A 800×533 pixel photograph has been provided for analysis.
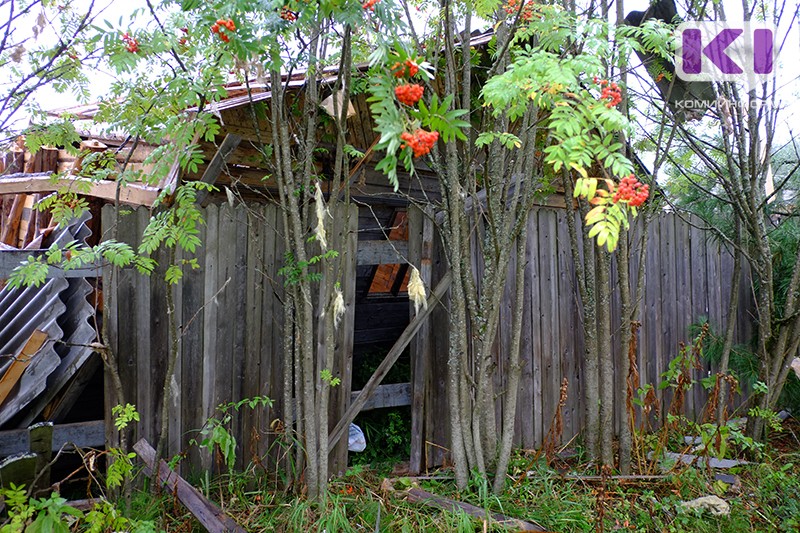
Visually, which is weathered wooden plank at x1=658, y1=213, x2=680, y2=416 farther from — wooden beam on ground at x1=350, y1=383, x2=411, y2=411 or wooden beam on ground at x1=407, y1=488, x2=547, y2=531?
wooden beam on ground at x1=407, y1=488, x2=547, y2=531

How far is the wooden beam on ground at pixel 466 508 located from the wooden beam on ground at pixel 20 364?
211 centimetres

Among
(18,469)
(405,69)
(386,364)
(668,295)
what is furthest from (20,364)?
(668,295)

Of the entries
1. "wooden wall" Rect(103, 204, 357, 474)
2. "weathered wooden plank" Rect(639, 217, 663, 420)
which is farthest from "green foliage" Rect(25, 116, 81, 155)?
"weathered wooden plank" Rect(639, 217, 663, 420)

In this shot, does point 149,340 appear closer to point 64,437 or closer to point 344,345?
point 64,437

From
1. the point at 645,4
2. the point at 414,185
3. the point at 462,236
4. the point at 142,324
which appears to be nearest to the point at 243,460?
the point at 142,324

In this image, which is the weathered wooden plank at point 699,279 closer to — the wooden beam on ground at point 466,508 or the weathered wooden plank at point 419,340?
the weathered wooden plank at point 419,340

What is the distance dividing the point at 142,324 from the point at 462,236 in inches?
71.5

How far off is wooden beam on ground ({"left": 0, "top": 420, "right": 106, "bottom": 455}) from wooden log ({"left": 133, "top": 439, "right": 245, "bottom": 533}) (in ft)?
0.71

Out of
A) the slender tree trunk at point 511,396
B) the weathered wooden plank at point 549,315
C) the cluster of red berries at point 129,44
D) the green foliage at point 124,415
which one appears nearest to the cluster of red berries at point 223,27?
the cluster of red berries at point 129,44

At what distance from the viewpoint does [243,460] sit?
11.6 ft

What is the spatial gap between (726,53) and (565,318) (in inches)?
90.2

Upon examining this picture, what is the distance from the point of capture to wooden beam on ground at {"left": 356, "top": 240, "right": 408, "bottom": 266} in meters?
3.88

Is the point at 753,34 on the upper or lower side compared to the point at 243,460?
upper

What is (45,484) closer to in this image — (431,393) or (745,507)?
(431,393)
